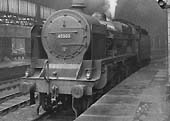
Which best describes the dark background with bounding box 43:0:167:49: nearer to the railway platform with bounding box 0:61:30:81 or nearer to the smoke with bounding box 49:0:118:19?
the railway platform with bounding box 0:61:30:81

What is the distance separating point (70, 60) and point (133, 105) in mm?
2444

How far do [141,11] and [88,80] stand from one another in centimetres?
2615

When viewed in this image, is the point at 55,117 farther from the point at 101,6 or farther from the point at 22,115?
the point at 101,6

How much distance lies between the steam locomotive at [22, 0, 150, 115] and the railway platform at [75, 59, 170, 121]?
0.60 m

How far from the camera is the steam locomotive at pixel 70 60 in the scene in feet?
28.5

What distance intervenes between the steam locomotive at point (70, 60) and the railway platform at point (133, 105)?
60cm

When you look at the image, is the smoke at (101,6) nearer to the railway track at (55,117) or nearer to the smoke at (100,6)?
the smoke at (100,6)

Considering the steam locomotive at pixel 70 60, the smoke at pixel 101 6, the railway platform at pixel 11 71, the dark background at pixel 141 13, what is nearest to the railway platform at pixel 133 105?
the steam locomotive at pixel 70 60

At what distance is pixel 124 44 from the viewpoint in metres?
13.5

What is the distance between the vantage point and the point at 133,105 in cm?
816

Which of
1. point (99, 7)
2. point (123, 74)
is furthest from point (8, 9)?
point (123, 74)

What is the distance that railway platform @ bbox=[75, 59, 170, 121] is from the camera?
7.07m

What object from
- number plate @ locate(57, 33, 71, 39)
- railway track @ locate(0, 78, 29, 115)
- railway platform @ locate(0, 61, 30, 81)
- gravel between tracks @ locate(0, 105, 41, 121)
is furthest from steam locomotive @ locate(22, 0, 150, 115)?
railway platform @ locate(0, 61, 30, 81)

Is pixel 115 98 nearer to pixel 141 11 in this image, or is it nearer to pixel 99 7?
pixel 99 7
